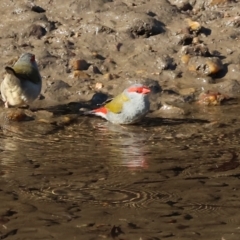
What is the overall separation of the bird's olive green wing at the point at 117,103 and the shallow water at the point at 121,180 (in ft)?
0.73

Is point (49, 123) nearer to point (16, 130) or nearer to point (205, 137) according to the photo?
point (16, 130)

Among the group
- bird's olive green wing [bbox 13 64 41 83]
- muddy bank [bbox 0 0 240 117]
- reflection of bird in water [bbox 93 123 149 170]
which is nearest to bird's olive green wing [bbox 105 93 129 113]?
reflection of bird in water [bbox 93 123 149 170]

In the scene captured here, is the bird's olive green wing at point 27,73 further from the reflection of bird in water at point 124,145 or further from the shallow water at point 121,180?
the reflection of bird in water at point 124,145

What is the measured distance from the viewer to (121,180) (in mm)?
6324

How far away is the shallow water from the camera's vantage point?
5.22m

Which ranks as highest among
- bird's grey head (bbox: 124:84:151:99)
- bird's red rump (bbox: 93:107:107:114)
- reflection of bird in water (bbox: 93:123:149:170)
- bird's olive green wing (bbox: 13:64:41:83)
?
bird's olive green wing (bbox: 13:64:41:83)

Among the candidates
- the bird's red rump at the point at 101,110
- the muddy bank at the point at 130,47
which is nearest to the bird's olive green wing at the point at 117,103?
the bird's red rump at the point at 101,110

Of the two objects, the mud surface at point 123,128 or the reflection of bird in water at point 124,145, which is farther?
the reflection of bird in water at point 124,145

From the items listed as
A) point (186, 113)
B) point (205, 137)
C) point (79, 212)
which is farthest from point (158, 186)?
point (186, 113)

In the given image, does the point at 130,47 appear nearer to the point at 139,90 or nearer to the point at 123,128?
the point at 139,90

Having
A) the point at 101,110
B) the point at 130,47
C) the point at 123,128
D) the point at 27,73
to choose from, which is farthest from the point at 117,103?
the point at 130,47

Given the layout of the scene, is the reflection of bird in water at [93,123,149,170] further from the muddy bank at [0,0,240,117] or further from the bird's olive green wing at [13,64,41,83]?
the bird's olive green wing at [13,64,41,83]

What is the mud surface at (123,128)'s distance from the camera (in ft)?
17.8

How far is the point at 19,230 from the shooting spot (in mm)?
5129
